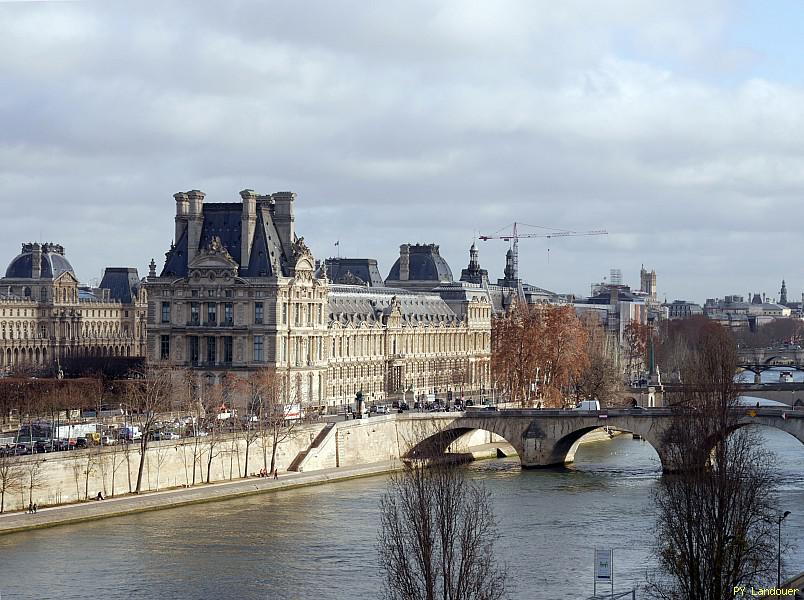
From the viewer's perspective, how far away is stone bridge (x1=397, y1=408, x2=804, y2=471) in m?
88.2

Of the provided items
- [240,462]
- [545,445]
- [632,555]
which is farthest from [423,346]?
[632,555]

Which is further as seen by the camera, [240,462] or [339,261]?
[339,261]

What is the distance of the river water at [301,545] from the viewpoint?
57.2 m

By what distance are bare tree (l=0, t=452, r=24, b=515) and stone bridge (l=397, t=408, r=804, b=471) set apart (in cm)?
2515

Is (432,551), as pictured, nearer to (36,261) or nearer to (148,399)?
(148,399)

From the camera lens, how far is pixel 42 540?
63.5 m

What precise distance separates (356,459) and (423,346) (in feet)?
124

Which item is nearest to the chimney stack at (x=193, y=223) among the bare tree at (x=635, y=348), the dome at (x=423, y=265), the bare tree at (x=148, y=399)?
the bare tree at (x=148, y=399)

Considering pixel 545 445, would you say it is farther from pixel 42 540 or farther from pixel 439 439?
pixel 42 540

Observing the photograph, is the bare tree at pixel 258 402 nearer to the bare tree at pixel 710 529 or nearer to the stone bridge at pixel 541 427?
the stone bridge at pixel 541 427

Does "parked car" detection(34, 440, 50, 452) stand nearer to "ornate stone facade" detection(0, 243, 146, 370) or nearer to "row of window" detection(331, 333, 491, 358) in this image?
"row of window" detection(331, 333, 491, 358)

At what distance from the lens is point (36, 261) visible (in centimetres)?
15700

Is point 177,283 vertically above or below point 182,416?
above

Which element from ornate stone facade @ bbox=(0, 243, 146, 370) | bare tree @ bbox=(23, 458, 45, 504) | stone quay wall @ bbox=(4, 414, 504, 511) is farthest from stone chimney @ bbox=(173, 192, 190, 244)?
ornate stone facade @ bbox=(0, 243, 146, 370)
